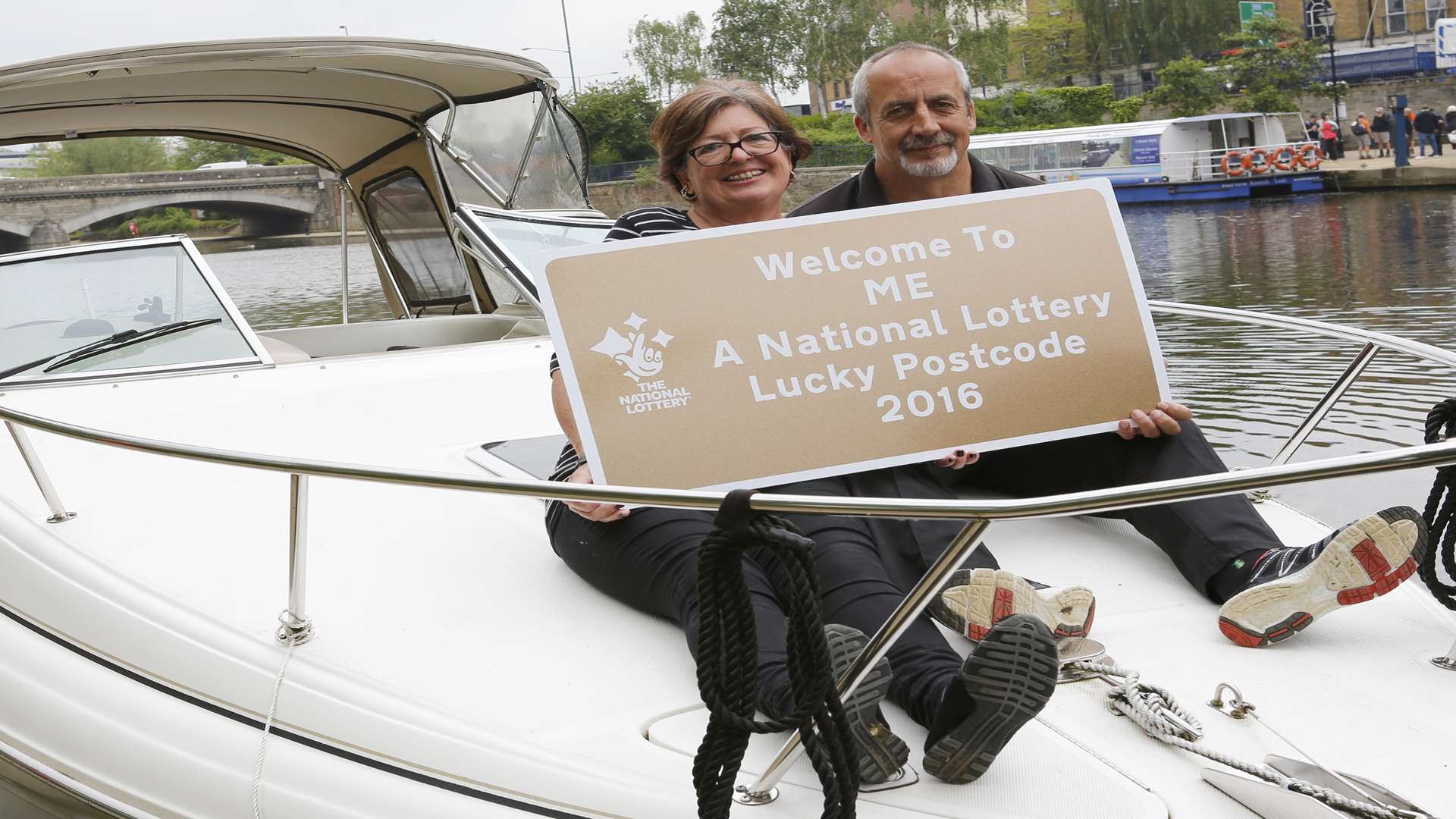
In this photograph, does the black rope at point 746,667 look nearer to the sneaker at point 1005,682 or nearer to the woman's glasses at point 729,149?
the sneaker at point 1005,682

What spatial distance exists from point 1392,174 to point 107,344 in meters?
23.4

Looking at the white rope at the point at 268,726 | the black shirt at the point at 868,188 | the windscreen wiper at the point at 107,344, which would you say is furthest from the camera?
the windscreen wiper at the point at 107,344

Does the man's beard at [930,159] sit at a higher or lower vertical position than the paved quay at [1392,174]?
higher

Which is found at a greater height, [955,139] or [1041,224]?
[955,139]

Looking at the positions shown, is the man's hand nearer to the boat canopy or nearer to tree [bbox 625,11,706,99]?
the boat canopy

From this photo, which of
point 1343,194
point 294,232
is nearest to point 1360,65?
point 1343,194

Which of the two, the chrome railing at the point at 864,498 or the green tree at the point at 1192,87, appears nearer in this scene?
the chrome railing at the point at 864,498

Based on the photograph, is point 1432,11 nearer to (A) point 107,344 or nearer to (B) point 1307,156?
(B) point 1307,156

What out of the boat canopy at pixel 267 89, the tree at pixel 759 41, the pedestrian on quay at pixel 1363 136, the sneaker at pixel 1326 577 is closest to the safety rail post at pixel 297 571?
the sneaker at pixel 1326 577

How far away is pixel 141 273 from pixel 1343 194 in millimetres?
22865

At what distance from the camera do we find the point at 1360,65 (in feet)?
114

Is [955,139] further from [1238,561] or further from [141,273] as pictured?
[141,273]

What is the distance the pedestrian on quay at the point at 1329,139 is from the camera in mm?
26369

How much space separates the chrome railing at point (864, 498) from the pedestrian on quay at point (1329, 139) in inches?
1101
